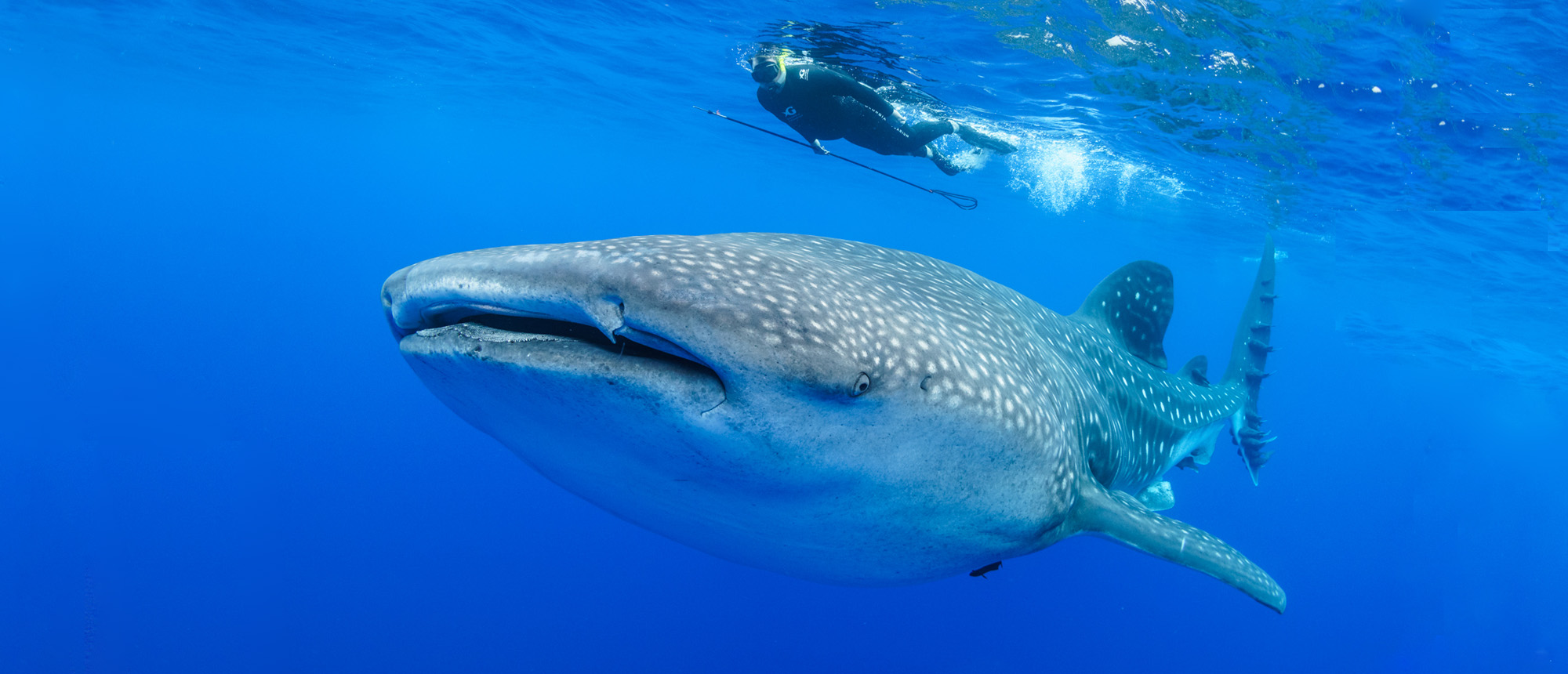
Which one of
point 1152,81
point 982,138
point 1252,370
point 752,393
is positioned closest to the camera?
point 752,393

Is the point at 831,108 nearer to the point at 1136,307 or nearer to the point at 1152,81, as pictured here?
the point at 1136,307

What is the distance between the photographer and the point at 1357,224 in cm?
1927

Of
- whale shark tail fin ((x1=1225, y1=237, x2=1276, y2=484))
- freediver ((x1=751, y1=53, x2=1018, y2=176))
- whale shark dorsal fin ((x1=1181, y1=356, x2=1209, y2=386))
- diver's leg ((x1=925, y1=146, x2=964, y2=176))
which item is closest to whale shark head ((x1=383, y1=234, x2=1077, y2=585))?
whale shark dorsal fin ((x1=1181, y1=356, x2=1209, y2=386))

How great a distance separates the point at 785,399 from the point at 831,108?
8.94 meters

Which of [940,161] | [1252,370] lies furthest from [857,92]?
[1252,370]

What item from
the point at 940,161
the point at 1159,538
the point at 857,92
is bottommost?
the point at 1159,538

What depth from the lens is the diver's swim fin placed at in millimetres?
Answer: 16172

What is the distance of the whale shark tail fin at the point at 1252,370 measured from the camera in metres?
7.91

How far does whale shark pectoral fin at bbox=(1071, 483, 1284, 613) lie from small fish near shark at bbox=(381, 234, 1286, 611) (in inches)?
0.4

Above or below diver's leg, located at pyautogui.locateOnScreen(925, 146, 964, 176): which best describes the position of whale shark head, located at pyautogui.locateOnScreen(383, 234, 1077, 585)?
below

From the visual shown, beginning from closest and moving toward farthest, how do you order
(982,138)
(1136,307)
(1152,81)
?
(1136,307) < (1152,81) < (982,138)

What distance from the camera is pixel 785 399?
1.73 m

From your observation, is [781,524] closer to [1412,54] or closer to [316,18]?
[1412,54]

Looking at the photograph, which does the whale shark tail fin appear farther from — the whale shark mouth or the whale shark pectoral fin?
the whale shark mouth
